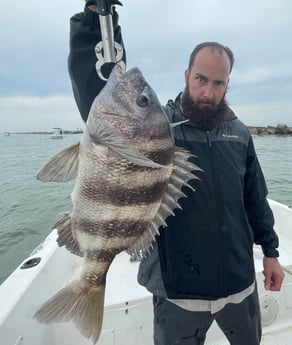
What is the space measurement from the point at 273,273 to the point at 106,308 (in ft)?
4.74

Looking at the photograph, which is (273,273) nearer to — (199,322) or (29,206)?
(199,322)

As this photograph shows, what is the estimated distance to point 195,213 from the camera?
174cm

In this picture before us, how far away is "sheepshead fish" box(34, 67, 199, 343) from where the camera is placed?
4.10ft

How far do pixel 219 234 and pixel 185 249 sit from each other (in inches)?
8.5

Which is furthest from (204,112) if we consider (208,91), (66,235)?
(66,235)

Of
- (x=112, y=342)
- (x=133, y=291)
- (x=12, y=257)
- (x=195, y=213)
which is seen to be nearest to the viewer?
(x=195, y=213)

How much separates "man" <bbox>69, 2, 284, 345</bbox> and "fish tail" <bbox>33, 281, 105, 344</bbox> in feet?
1.58

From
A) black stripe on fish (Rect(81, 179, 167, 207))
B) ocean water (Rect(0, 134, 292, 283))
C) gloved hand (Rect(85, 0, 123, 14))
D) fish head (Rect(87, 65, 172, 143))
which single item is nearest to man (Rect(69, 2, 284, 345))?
fish head (Rect(87, 65, 172, 143))

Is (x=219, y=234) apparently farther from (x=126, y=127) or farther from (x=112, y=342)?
(x=112, y=342)

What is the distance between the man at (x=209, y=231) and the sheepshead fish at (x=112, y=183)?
1.13 ft

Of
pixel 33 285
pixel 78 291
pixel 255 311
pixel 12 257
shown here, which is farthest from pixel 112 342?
pixel 12 257

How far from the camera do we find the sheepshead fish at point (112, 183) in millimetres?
1249

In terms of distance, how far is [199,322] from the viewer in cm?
181

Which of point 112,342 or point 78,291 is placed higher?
point 78,291
